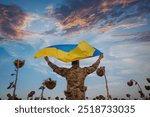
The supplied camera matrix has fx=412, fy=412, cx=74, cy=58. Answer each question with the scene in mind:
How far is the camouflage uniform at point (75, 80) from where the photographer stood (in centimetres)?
723

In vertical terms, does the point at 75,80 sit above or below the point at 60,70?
below

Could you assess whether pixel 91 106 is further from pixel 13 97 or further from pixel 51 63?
pixel 13 97

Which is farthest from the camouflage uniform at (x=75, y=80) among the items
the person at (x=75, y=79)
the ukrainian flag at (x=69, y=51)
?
the ukrainian flag at (x=69, y=51)

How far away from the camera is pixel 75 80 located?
723cm

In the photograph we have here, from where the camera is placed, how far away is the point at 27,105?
619cm

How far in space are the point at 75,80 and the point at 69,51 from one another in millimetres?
1256

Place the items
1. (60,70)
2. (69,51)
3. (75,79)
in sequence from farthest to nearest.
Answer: (69,51) → (60,70) → (75,79)

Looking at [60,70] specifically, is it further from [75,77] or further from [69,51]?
[69,51]

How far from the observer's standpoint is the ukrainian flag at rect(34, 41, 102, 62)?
323 inches

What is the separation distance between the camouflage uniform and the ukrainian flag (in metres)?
0.75

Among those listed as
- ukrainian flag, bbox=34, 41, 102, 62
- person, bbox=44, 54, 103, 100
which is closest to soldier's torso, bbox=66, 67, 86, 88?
person, bbox=44, 54, 103, 100

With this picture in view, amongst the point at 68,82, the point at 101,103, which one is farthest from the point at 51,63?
the point at 101,103

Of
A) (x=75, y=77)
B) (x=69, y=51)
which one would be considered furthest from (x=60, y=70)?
(x=69, y=51)

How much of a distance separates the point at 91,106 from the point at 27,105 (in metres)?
0.97
